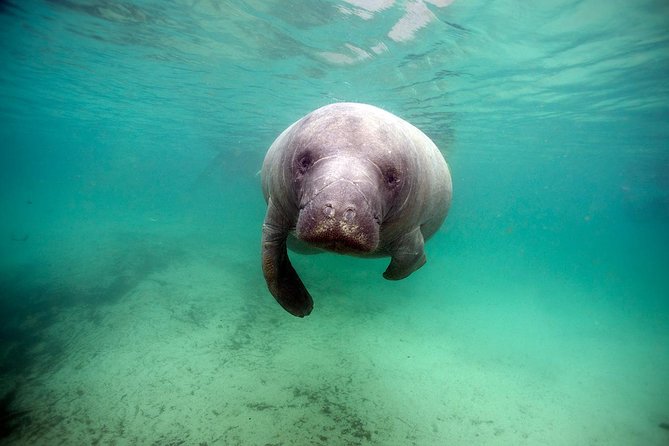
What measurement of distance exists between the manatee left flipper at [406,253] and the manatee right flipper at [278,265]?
3.73 feet

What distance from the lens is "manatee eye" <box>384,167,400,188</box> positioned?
8.86ft

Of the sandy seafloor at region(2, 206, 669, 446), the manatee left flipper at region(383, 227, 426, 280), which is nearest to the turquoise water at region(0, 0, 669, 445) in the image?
the sandy seafloor at region(2, 206, 669, 446)

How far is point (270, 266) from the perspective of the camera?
12.3 feet

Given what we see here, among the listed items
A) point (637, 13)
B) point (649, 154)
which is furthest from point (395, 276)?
point (649, 154)

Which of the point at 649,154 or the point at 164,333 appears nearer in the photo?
the point at 164,333

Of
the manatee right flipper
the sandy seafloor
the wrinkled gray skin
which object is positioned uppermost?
the wrinkled gray skin

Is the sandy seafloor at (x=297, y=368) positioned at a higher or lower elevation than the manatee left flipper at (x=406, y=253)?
lower

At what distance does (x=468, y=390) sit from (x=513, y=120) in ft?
50.8

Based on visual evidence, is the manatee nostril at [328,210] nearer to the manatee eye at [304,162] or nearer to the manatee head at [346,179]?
the manatee head at [346,179]

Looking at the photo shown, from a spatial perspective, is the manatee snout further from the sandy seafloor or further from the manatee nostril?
the sandy seafloor

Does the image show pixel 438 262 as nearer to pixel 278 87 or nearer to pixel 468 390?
pixel 278 87

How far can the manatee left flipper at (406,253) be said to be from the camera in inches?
151

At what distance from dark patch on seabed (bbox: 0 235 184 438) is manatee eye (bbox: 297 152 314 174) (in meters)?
5.80

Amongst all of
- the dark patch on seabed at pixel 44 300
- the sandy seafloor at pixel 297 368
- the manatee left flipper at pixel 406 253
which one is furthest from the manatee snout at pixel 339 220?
the dark patch on seabed at pixel 44 300
